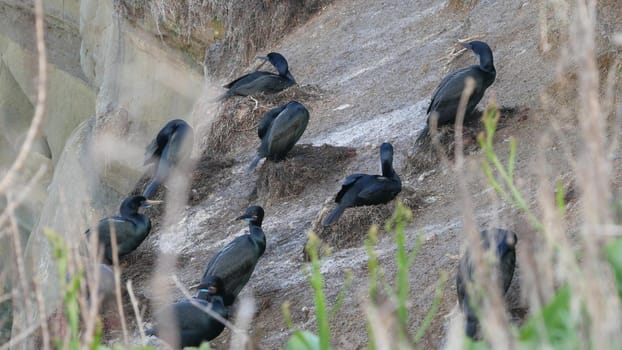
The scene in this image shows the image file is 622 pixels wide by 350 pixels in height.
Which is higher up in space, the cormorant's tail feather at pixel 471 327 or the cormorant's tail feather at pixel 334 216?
the cormorant's tail feather at pixel 471 327

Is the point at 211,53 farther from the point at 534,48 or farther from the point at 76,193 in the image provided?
the point at 534,48

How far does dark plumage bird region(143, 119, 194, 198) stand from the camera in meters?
9.96

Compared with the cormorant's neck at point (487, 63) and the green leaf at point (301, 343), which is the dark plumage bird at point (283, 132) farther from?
Answer: the green leaf at point (301, 343)

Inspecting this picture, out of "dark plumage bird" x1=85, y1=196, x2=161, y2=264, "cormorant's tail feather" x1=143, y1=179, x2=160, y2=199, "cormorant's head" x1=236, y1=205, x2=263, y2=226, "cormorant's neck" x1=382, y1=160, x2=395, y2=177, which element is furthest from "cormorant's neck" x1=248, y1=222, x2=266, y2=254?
"cormorant's tail feather" x1=143, y1=179, x2=160, y2=199

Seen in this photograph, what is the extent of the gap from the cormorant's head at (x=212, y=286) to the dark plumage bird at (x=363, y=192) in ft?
3.66

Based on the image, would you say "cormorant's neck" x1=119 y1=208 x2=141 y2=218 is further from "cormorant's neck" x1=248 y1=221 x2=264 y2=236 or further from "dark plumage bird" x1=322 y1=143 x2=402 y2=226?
"dark plumage bird" x1=322 y1=143 x2=402 y2=226

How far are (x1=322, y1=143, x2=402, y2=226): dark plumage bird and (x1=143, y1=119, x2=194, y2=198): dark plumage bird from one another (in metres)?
2.78

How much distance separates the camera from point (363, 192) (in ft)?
24.6

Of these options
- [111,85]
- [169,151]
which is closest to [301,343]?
[169,151]

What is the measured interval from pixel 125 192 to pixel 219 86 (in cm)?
344

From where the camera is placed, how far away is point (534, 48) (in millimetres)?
9312

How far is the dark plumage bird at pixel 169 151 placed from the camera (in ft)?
32.7

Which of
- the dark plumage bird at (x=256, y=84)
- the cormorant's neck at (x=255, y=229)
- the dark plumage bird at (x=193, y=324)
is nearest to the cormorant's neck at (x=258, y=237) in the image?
the cormorant's neck at (x=255, y=229)

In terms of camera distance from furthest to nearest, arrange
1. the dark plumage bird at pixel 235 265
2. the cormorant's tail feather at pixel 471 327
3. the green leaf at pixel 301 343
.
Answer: the dark plumage bird at pixel 235 265 → the cormorant's tail feather at pixel 471 327 → the green leaf at pixel 301 343
